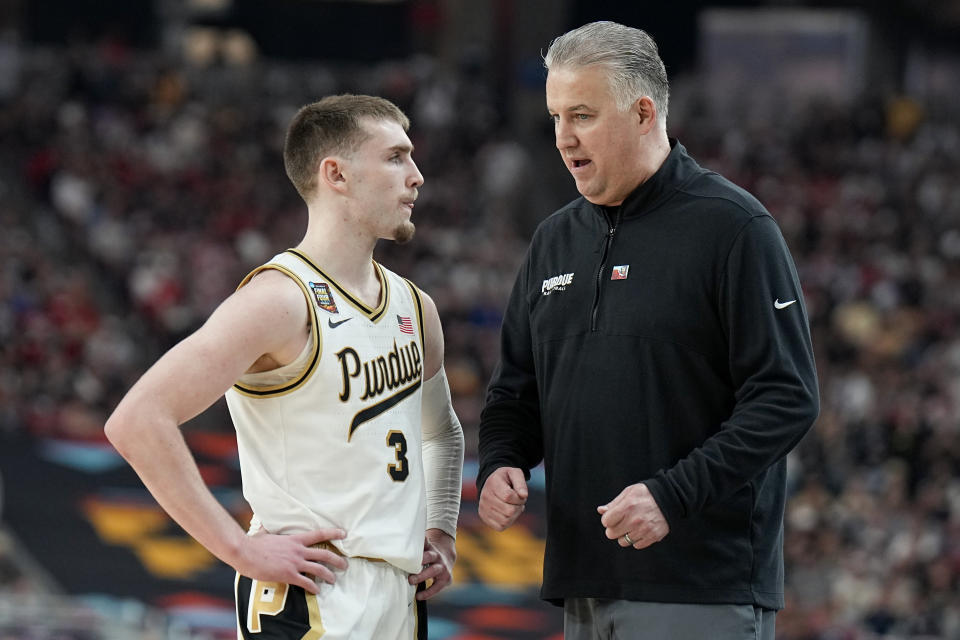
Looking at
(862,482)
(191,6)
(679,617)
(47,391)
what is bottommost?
(862,482)

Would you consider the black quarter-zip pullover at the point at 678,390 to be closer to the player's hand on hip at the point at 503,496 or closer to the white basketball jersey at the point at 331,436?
the player's hand on hip at the point at 503,496

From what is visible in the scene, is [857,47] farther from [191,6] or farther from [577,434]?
[577,434]

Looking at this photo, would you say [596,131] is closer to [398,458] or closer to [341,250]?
[341,250]

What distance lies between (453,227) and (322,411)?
58.0 ft

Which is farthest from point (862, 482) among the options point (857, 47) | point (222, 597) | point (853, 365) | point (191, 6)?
point (191, 6)

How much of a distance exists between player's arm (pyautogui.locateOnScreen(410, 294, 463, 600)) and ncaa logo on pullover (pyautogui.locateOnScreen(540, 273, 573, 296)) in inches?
13.8

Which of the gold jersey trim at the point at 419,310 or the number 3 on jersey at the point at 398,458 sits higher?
the gold jersey trim at the point at 419,310

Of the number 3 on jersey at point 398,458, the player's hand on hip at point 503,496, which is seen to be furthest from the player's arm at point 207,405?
the player's hand on hip at point 503,496

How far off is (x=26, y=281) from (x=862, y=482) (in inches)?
413

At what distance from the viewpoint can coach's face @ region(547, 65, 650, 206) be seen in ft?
12.4

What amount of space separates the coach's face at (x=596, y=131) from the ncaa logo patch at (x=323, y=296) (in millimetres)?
759

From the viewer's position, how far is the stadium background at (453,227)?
1408 cm

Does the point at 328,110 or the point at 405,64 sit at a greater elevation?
the point at 328,110

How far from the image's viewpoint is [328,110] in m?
3.97
